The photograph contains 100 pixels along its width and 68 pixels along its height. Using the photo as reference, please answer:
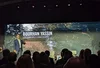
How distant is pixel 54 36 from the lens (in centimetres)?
1148

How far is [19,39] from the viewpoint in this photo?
1161 centimetres
